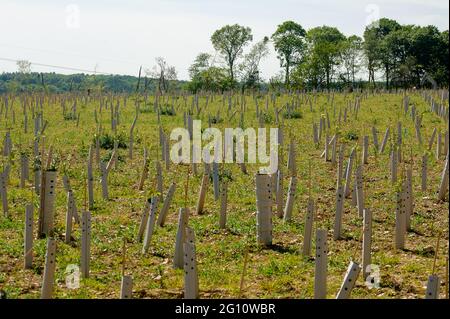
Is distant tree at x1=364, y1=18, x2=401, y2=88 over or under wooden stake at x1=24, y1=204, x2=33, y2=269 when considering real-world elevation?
over

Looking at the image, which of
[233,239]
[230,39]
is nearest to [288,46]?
[230,39]

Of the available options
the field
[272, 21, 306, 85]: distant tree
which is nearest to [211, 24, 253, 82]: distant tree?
[272, 21, 306, 85]: distant tree

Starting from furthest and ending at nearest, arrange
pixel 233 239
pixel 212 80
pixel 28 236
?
pixel 212 80 < pixel 233 239 < pixel 28 236

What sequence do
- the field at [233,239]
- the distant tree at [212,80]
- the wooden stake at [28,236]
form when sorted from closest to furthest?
the field at [233,239], the wooden stake at [28,236], the distant tree at [212,80]

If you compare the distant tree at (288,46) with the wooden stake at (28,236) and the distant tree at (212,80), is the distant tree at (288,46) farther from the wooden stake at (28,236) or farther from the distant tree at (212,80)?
the wooden stake at (28,236)

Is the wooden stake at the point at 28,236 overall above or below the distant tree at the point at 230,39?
below

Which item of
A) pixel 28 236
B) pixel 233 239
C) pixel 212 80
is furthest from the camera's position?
pixel 212 80

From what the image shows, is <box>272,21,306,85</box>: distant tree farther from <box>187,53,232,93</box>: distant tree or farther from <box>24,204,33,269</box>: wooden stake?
<box>24,204,33,269</box>: wooden stake

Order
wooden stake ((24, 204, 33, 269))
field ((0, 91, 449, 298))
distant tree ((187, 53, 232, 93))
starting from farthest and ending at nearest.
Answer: distant tree ((187, 53, 232, 93))
wooden stake ((24, 204, 33, 269))
field ((0, 91, 449, 298))

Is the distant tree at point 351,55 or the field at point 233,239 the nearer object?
the field at point 233,239

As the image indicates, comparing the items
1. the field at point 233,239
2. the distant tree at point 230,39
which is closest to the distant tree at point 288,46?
the distant tree at point 230,39

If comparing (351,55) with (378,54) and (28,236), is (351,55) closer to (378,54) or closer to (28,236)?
(378,54)

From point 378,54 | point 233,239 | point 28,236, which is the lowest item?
point 233,239

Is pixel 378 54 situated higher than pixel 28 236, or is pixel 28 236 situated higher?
pixel 378 54
